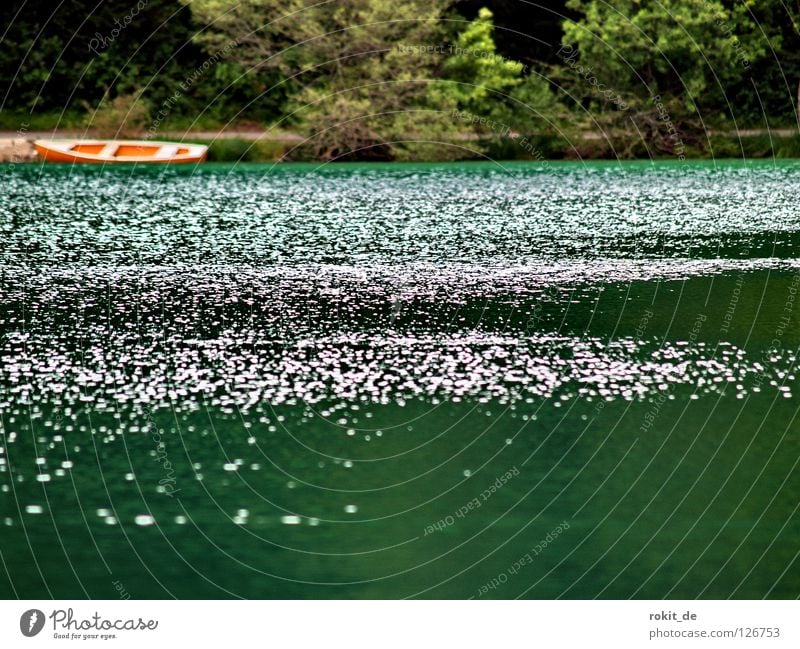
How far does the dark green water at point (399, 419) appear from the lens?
26.2 ft

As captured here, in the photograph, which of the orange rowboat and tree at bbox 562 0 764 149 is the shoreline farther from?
tree at bbox 562 0 764 149

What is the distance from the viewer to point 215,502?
8.84 m

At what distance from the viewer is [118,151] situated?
132 feet

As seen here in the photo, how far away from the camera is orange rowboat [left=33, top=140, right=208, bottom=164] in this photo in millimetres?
38594

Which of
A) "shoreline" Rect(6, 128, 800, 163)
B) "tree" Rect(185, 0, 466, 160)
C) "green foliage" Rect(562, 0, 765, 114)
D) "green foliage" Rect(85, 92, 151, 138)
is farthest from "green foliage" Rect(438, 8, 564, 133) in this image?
"green foliage" Rect(85, 92, 151, 138)

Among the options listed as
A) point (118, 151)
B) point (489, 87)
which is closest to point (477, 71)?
point (489, 87)

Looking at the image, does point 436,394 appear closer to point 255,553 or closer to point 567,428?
point 567,428

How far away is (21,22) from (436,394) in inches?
1590

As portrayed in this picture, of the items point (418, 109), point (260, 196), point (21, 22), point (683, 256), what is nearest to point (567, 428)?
point (683, 256)

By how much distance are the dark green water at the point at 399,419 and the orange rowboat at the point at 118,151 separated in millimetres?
Answer: 17444

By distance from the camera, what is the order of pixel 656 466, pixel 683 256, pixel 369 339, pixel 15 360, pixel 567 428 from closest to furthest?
pixel 656 466 → pixel 567 428 → pixel 15 360 → pixel 369 339 → pixel 683 256

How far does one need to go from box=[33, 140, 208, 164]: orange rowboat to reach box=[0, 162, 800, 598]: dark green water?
57.2 feet

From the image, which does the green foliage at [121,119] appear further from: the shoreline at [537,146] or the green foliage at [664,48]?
the green foliage at [664,48]

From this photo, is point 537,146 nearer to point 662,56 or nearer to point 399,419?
point 662,56
